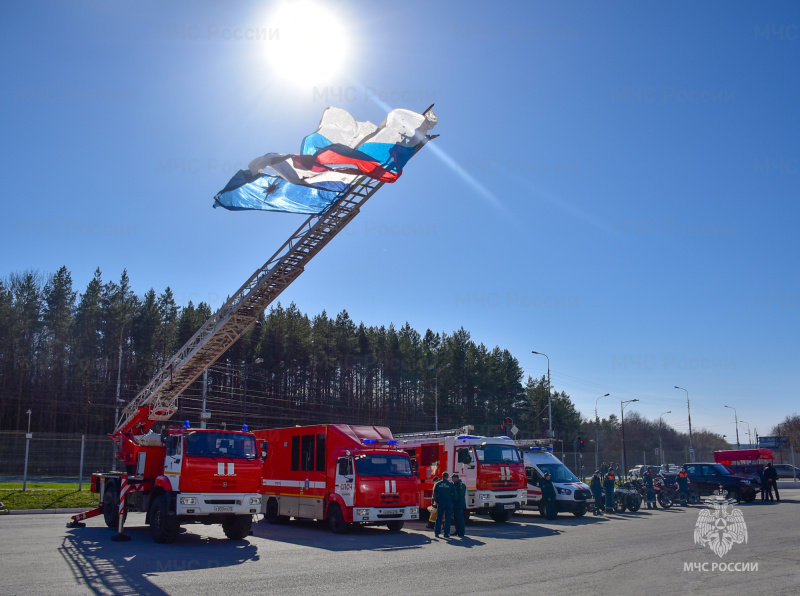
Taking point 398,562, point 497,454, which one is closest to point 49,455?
point 497,454

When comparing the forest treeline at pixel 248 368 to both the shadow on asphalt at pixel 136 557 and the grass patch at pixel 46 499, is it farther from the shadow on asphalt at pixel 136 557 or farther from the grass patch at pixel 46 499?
the shadow on asphalt at pixel 136 557

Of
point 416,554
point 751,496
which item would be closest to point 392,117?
point 416,554

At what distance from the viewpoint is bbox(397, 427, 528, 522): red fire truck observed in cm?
1877

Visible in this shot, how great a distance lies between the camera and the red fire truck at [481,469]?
61.6 feet

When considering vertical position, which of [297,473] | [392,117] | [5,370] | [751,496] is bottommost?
[751,496]

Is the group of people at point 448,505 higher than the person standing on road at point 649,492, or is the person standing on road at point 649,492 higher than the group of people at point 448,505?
the group of people at point 448,505

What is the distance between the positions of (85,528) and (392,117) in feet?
45.9

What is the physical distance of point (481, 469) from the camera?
62.0 ft

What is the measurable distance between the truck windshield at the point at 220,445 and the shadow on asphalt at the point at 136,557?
200 cm

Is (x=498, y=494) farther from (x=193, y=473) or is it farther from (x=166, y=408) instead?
(x=166, y=408)

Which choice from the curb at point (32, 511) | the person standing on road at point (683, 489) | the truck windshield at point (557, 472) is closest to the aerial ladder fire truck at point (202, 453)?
the curb at point (32, 511)

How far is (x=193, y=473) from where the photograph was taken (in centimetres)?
1373

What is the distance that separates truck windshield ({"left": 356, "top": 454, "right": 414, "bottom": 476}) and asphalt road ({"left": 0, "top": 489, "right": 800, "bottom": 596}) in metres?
1.62

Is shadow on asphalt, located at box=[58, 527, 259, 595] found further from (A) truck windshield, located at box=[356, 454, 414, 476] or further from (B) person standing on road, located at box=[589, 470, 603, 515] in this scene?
(B) person standing on road, located at box=[589, 470, 603, 515]
